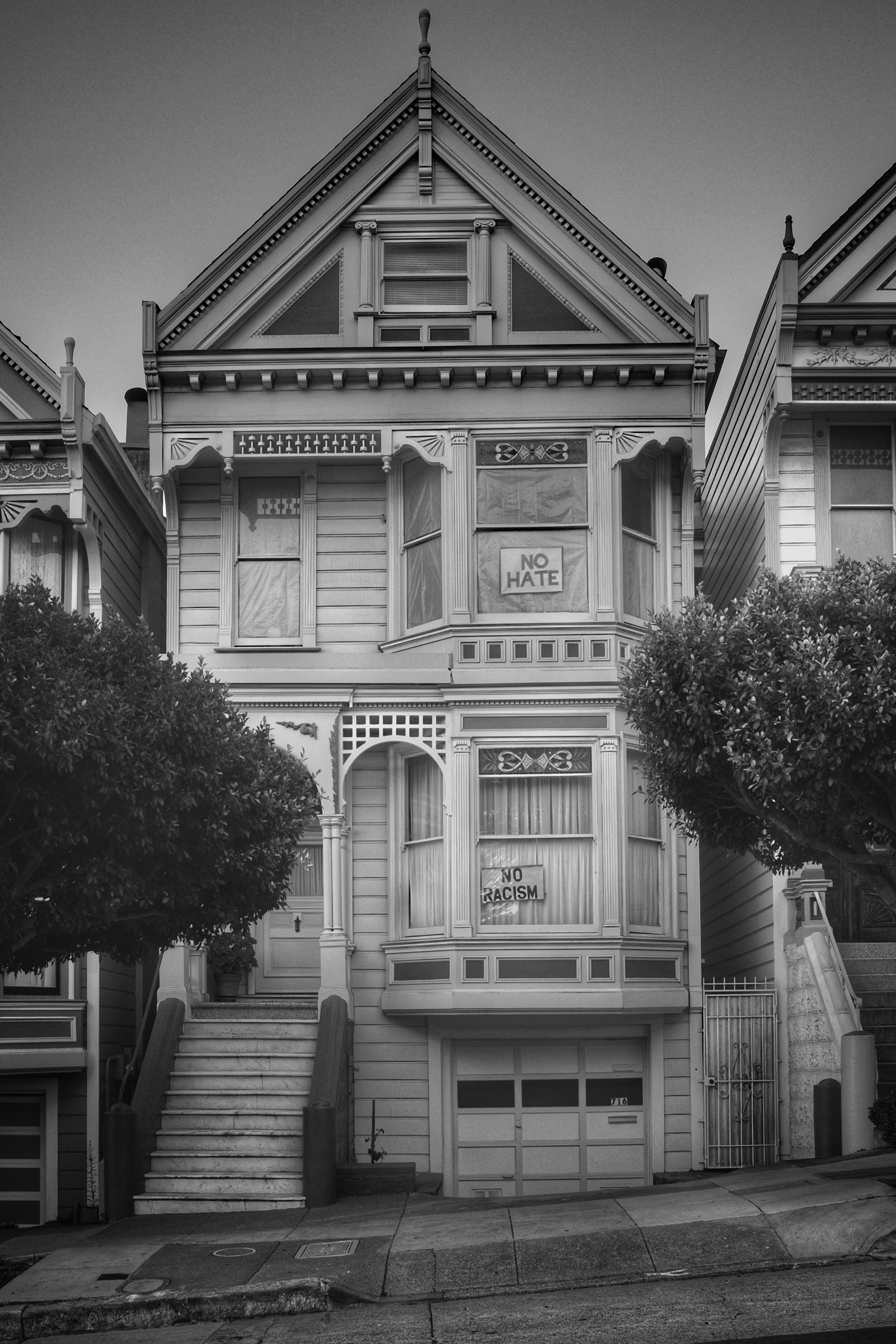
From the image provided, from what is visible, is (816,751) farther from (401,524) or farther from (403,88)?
(403,88)

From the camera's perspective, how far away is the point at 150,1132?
17.5 meters

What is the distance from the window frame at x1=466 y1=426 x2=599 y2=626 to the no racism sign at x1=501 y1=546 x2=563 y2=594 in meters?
0.28

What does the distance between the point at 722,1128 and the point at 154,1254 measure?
770cm

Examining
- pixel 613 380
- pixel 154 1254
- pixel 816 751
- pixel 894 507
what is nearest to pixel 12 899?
pixel 154 1254

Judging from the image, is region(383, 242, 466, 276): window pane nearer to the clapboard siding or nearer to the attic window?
the attic window

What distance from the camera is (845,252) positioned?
20.1 m

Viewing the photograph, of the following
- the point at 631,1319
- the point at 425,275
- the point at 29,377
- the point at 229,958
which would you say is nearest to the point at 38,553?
the point at 29,377

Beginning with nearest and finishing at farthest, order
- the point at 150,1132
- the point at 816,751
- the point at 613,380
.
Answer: the point at 816,751
the point at 150,1132
the point at 613,380

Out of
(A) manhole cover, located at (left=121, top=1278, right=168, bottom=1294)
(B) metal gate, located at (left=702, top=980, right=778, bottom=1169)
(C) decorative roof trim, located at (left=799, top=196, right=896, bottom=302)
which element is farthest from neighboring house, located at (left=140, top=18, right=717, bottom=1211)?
(A) manhole cover, located at (left=121, top=1278, right=168, bottom=1294)

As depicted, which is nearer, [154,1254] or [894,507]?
[154,1254]

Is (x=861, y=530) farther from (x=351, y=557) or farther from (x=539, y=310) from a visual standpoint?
(x=351, y=557)

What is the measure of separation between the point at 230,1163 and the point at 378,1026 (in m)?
3.19

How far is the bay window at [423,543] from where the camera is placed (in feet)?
67.7

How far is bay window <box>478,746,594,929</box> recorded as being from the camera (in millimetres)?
19688
